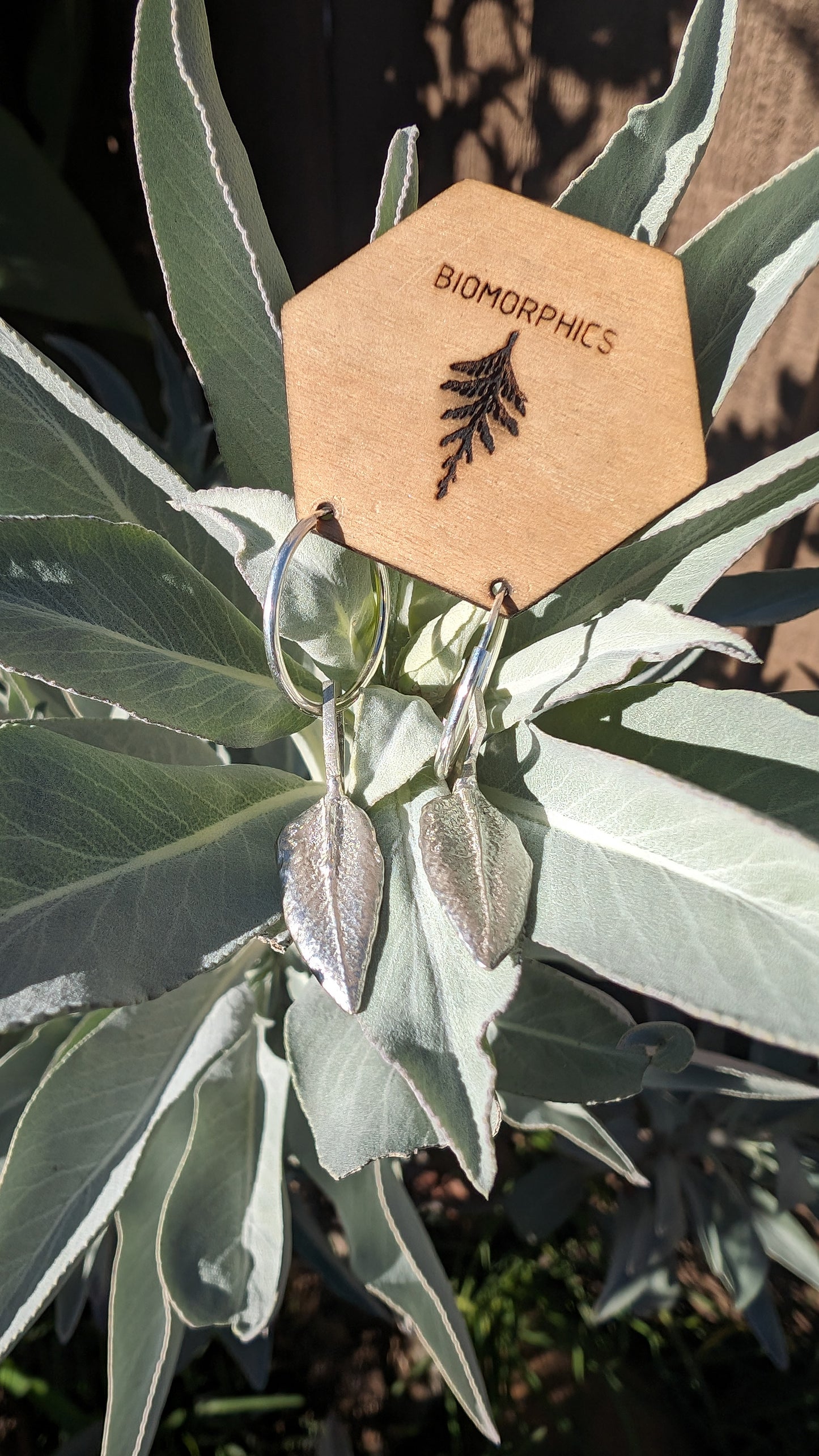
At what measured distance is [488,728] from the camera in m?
0.53

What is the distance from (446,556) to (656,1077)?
64 cm

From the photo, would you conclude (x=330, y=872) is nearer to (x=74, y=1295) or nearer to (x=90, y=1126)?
(x=90, y=1126)

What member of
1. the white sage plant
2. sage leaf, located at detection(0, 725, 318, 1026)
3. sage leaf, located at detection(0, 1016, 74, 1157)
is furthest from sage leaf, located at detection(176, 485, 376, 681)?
sage leaf, located at detection(0, 1016, 74, 1157)

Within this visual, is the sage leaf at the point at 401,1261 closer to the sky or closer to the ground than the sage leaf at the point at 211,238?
closer to the ground

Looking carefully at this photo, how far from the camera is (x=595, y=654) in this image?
1.50ft

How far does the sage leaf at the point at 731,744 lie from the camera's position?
1.50 feet

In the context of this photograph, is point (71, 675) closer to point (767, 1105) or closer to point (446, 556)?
point (446, 556)

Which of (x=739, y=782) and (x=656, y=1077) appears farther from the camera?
(x=656, y=1077)

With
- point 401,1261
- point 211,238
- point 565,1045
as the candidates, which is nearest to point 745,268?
point 211,238

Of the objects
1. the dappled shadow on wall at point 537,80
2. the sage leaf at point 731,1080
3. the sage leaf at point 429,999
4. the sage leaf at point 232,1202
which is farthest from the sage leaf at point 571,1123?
the dappled shadow on wall at point 537,80

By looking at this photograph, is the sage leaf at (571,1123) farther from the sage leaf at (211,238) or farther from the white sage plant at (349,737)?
the sage leaf at (211,238)

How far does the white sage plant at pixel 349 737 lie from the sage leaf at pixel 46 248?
113 centimetres

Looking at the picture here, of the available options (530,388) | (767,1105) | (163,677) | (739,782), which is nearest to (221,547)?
(163,677)

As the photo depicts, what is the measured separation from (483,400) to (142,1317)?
2.37 feet
